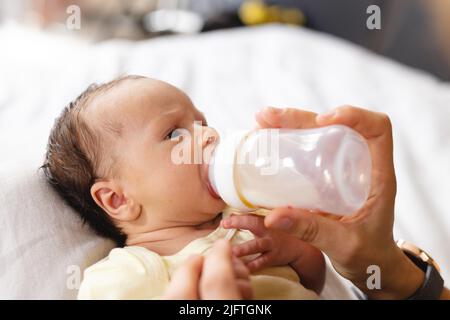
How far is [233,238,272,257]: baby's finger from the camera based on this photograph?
2.74 feet

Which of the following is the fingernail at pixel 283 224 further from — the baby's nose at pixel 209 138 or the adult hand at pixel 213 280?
the baby's nose at pixel 209 138

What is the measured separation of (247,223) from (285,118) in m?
0.17

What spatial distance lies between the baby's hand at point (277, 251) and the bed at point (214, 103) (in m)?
0.09

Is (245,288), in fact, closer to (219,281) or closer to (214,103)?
(219,281)

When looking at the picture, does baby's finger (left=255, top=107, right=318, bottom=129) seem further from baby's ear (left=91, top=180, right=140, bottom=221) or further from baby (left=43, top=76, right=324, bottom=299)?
baby's ear (left=91, top=180, right=140, bottom=221)

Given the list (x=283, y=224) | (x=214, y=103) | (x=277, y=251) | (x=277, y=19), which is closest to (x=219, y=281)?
(x=283, y=224)

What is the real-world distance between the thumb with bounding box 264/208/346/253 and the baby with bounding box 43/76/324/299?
81 mm

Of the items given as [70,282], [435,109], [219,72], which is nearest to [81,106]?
[70,282]

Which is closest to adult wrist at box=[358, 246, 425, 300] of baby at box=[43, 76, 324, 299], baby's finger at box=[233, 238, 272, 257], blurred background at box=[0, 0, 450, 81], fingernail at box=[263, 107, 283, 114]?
baby at box=[43, 76, 324, 299]

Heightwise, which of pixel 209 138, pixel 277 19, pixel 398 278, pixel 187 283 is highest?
pixel 277 19

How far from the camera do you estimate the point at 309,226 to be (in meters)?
0.78

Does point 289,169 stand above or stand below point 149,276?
above
